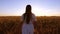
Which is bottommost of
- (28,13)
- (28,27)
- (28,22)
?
(28,27)

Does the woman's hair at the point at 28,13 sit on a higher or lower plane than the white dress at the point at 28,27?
higher

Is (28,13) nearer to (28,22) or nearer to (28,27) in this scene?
(28,22)

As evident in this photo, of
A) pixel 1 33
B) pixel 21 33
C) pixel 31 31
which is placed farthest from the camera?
pixel 1 33

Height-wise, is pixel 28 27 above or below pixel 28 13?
below

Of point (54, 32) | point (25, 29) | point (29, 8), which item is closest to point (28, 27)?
point (25, 29)

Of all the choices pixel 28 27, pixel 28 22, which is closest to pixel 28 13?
pixel 28 22

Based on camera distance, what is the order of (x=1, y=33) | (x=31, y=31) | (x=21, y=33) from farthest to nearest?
(x=1, y=33), (x=21, y=33), (x=31, y=31)

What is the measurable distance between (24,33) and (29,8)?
623 mm

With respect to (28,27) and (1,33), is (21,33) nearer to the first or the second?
(28,27)

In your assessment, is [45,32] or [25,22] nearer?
[25,22]

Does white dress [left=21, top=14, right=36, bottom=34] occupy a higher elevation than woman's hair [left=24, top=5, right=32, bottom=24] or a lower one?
lower

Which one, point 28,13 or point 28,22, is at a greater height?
point 28,13

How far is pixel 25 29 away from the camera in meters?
5.40

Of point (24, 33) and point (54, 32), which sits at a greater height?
point (24, 33)
